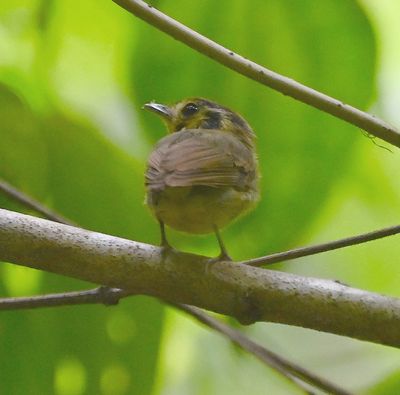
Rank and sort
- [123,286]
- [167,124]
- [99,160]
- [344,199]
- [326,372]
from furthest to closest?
[326,372]
[344,199]
[99,160]
[167,124]
[123,286]

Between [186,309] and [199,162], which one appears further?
[186,309]

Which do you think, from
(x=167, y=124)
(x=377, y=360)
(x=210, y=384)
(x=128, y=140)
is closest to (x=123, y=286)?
(x=167, y=124)

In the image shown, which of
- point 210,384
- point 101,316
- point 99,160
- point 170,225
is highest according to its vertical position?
point 170,225

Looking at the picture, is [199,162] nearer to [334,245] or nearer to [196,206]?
[196,206]

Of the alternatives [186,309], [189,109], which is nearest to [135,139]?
[189,109]

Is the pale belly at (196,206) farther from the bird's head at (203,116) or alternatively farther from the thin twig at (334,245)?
the bird's head at (203,116)

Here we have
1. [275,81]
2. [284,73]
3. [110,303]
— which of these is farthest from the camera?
[284,73]

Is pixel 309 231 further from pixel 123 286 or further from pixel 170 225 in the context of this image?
pixel 123 286

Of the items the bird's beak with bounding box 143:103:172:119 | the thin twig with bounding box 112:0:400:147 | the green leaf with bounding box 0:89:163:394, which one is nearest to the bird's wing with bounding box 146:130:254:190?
the bird's beak with bounding box 143:103:172:119

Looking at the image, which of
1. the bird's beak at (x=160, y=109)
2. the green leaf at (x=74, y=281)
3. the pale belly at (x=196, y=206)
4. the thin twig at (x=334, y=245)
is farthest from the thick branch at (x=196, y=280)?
the green leaf at (x=74, y=281)
